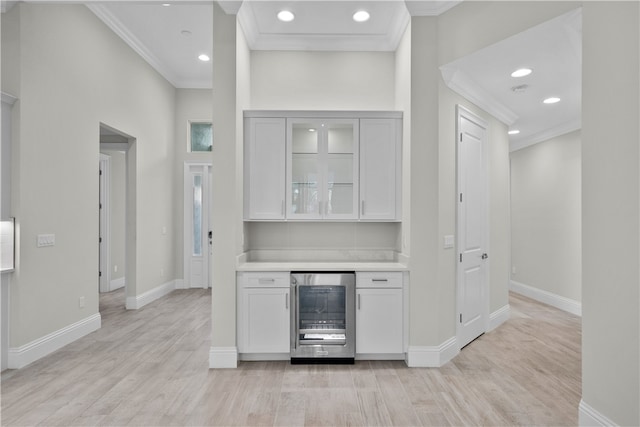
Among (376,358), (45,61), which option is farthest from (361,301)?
(45,61)

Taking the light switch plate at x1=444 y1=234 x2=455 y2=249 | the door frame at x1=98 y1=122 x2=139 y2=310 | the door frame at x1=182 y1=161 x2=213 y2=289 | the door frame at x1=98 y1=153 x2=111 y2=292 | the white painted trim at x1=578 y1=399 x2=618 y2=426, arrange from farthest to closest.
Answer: the door frame at x1=182 y1=161 x2=213 y2=289 → the door frame at x1=98 y1=153 x2=111 y2=292 → the door frame at x1=98 y1=122 x2=139 y2=310 → the light switch plate at x1=444 y1=234 x2=455 y2=249 → the white painted trim at x1=578 y1=399 x2=618 y2=426

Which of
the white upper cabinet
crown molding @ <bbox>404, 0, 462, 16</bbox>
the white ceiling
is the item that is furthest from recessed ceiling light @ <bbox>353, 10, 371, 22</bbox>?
the white upper cabinet

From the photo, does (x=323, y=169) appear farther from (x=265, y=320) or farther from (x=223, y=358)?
(x=223, y=358)

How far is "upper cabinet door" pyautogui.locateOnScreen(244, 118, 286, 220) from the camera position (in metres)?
3.56

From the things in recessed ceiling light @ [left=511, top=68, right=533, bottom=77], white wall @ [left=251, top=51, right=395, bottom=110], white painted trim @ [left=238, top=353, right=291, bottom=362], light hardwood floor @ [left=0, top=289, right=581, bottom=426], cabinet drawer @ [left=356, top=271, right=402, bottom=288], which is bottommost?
light hardwood floor @ [left=0, top=289, right=581, bottom=426]

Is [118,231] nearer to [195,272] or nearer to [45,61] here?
[195,272]

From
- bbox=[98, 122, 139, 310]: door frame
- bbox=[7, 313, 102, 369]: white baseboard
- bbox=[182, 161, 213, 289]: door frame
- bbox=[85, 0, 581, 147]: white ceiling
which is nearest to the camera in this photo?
bbox=[85, 0, 581, 147]: white ceiling

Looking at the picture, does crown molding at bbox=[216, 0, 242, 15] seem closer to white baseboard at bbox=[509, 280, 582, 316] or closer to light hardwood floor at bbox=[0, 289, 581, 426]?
light hardwood floor at bbox=[0, 289, 581, 426]

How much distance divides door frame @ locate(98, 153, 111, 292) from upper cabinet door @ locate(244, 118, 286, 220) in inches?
157

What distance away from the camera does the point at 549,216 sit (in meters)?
5.42

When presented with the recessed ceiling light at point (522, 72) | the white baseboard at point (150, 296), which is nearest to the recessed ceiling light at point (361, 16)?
the recessed ceiling light at point (522, 72)

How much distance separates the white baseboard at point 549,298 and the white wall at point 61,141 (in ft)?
19.5

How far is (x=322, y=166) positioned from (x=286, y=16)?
1.43 m

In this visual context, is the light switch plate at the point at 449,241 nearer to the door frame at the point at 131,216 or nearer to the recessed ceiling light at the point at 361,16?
the recessed ceiling light at the point at 361,16
